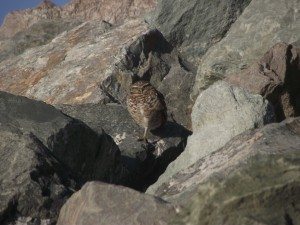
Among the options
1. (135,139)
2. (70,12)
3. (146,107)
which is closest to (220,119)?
(135,139)

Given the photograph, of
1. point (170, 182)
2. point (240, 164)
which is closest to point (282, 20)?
point (170, 182)

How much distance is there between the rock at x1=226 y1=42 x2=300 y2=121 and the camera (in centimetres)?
938

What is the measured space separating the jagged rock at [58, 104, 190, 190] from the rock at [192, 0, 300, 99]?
131 cm

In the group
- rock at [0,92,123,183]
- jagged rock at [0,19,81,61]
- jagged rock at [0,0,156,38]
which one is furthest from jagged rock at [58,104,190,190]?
jagged rock at [0,0,156,38]

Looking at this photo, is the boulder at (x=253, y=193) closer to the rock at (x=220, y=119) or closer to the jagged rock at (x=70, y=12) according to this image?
the rock at (x=220, y=119)

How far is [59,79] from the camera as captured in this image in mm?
12953

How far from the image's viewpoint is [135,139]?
10.1 meters

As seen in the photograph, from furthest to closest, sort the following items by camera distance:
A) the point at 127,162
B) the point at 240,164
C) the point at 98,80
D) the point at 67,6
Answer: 1. the point at 67,6
2. the point at 98,80
3. the point at 127,162
4. the point at 240,164

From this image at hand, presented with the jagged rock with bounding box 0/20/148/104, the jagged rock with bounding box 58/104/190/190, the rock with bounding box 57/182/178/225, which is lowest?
the jagged rock with bounding box 58/104/190/190

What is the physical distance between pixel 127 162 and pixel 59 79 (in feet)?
13.6

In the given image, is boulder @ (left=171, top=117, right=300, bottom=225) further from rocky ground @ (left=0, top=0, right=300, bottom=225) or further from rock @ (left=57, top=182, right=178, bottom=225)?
rock @ (left=57, top=182, right=178, bottom=225)

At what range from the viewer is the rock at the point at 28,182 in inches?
228

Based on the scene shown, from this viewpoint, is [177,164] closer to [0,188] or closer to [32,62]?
[0,188]

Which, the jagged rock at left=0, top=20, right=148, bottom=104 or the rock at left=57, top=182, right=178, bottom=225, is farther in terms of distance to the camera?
the jagged rock at left=0, top=20, right=148, bottom=104
